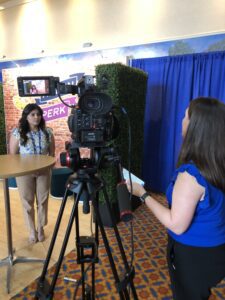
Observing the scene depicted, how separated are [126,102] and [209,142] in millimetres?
2141

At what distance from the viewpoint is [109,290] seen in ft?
6.16

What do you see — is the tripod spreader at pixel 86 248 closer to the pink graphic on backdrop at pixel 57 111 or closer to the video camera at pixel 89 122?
the video camera at pixel 89 122

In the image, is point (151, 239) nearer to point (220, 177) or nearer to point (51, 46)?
point (220, 177)

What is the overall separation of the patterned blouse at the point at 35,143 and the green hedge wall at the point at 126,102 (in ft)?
2.18

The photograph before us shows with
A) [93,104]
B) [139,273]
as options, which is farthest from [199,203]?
[139,273]

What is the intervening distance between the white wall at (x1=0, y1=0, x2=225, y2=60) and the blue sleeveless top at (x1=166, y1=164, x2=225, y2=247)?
3.29 meters

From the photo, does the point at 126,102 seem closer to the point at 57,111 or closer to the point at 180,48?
the point at 57,111

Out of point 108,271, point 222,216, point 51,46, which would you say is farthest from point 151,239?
point 51,46

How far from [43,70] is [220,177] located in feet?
11.9

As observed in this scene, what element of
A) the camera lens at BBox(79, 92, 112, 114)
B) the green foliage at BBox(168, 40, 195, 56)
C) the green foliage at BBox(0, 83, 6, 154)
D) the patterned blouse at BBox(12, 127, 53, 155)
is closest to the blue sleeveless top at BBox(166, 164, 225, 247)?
the camera lens at BBox(79, 92, 112, 114)

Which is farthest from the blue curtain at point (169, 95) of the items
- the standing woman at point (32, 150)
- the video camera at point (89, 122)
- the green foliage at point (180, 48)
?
the video camera at point (89, 122)

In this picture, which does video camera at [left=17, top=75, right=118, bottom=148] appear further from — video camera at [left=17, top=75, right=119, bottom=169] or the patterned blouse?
the patterned blouse

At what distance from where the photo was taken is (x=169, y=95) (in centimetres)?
381

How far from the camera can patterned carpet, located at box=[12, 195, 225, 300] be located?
1.85m
